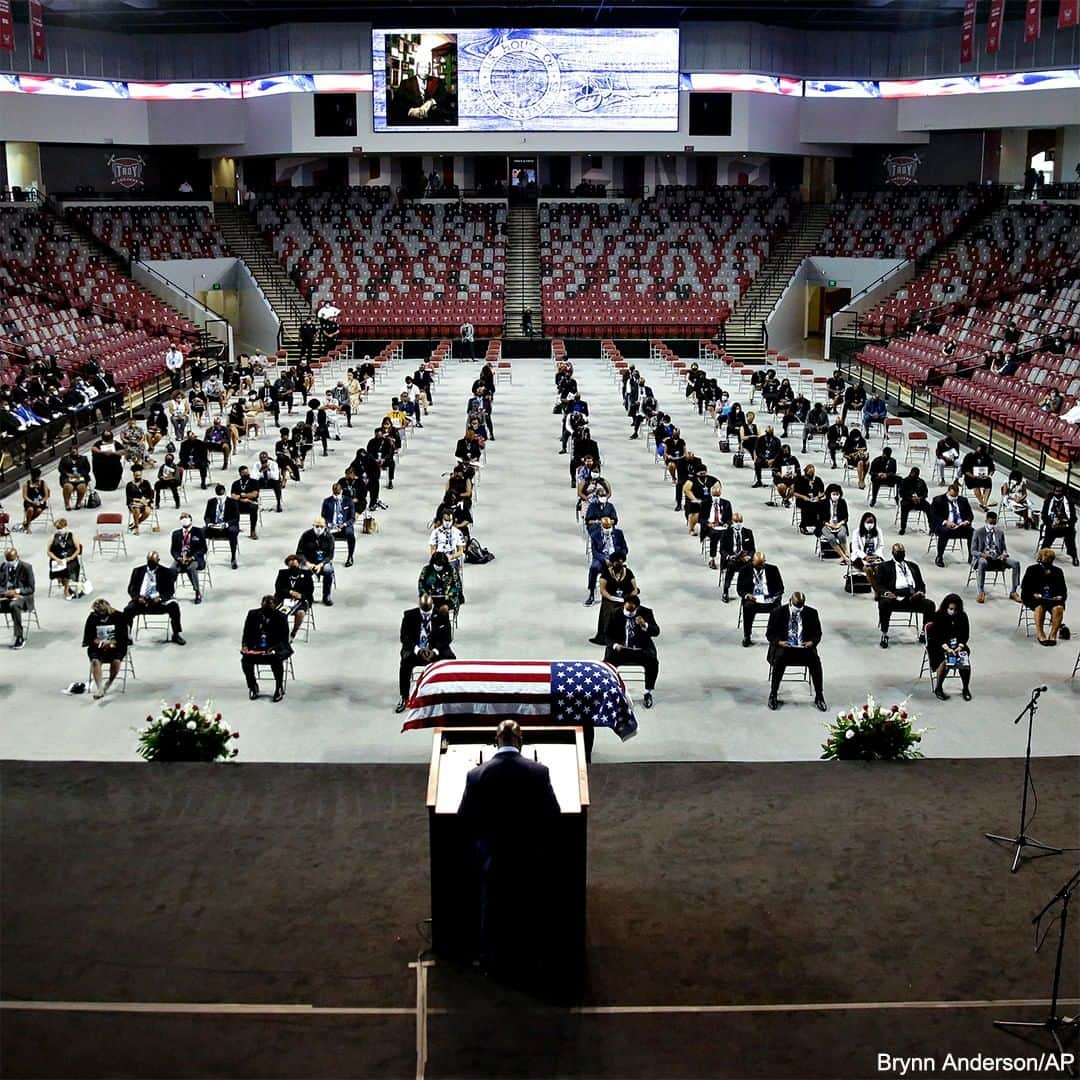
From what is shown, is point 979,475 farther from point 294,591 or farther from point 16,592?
point 16,592

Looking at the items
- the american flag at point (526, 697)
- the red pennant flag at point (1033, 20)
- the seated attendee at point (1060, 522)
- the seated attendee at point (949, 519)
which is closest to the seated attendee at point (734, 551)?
the seated attendee at point (949, 519)

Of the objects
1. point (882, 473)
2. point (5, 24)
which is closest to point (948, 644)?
point (882, 473)

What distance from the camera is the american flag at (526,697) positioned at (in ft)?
34.7

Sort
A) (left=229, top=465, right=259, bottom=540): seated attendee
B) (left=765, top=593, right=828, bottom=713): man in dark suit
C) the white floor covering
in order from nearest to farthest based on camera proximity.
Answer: the white floor covering
(left=765, top=593, right=828, bottom=713): man in dark suit
(left=229, top=465, right=259, bottom=540): seated attendee

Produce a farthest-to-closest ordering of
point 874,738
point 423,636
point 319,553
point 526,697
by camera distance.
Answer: point 319,553
point 423,636
point 874,738
point 526,697

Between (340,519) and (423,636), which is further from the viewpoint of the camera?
(340,519)

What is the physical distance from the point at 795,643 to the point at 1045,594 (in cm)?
385

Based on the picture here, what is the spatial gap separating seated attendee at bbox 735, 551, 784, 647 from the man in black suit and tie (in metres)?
8.26

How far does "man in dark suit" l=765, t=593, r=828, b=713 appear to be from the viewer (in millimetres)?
13656

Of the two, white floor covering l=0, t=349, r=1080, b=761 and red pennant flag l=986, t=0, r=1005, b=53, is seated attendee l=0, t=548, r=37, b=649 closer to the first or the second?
white floor covering l=0, t=349, r=1080, b=761

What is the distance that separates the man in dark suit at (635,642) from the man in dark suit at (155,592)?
17.5ft

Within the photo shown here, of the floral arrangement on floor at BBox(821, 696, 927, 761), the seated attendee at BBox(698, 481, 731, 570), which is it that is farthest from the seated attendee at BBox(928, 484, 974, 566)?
the floral arrangement on floor at BBox(821, 696, 927, 761)

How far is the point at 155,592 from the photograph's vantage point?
15852mm

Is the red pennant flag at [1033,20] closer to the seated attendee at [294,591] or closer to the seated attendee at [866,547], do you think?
the seated attendee at [866,547]
